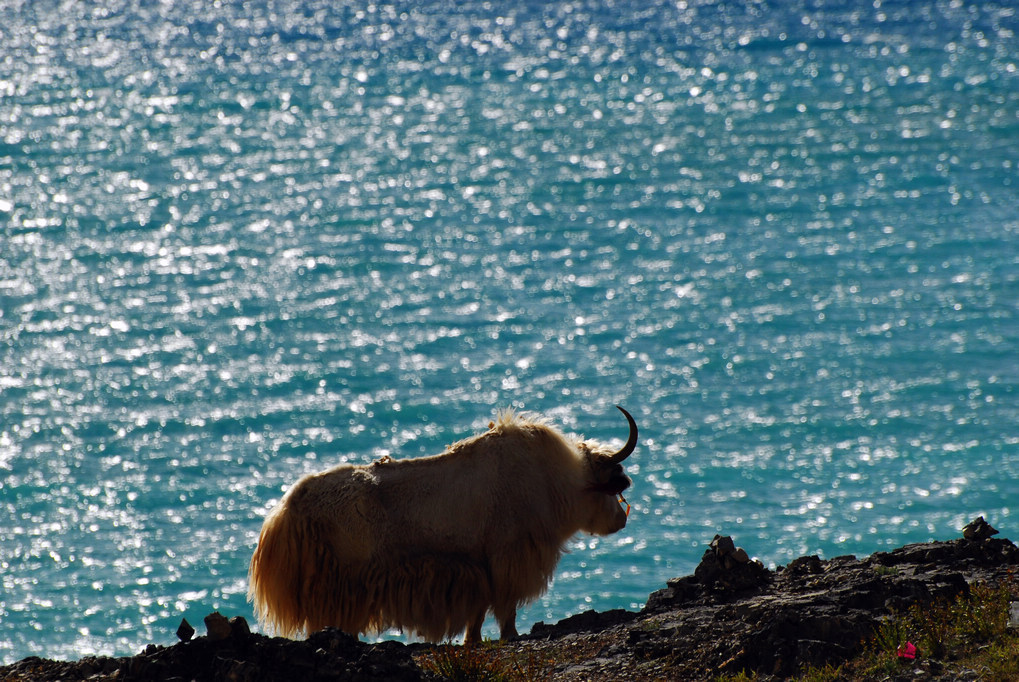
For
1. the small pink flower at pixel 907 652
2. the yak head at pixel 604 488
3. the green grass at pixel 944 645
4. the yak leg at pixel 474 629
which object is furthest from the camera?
the yak head at pixel 604 488

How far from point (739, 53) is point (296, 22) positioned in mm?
12075

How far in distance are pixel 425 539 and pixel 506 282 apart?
12.4m

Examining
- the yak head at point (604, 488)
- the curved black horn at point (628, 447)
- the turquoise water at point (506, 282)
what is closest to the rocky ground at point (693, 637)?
the yak head at point (604, 488)

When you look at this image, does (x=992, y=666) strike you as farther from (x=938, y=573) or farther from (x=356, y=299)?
(x=356, y=299)

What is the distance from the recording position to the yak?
6770 mm

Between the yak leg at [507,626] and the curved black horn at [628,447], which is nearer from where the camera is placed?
the yak leg at [507,626]

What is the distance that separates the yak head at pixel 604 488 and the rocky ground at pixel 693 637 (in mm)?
550

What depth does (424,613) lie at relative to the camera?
6.96 metres

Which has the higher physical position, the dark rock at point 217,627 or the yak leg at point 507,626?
the dark rock at point 217,627

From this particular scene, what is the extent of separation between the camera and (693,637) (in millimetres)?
6383

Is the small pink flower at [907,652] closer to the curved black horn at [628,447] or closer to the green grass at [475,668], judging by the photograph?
the green grass at [475,668]

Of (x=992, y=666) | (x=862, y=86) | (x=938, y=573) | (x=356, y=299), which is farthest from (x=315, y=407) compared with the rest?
(x=862, y=86)

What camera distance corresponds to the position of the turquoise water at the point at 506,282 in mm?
13875

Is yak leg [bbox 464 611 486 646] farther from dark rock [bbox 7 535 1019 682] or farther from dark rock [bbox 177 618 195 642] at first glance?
dark rock [bbox 177 618 195 642]
